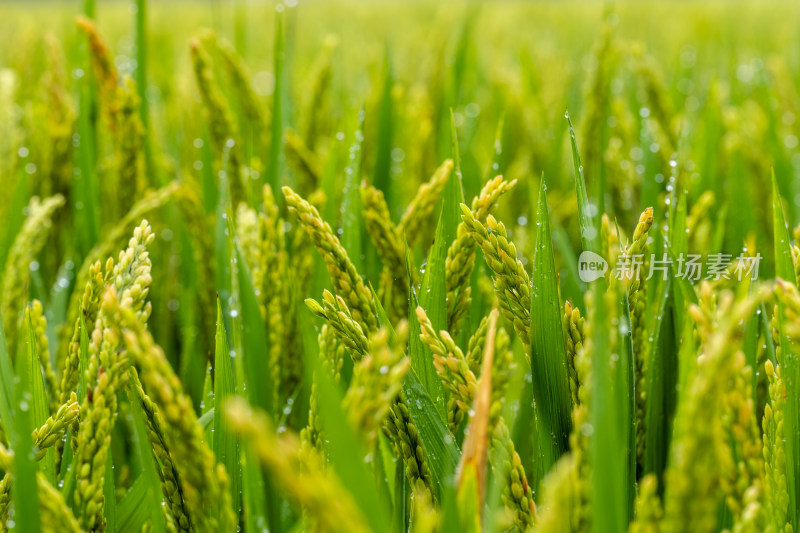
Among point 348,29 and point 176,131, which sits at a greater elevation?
point 348,29

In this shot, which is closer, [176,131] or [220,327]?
[220,327]

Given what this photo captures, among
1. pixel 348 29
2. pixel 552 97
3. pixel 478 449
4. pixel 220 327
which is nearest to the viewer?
pixel 478 449

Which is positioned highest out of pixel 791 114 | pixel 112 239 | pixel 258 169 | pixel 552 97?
pixel 552 97

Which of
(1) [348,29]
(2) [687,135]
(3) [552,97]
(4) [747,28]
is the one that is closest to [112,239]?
(2) [687,135]

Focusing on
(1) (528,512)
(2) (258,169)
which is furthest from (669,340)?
(2) (258,169)

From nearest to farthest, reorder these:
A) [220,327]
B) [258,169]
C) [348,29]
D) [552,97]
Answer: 1. [220,327]
2. [258,169]
3. [552,97]
4. [348,29]

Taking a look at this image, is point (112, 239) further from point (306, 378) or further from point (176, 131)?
point (176, 131)
